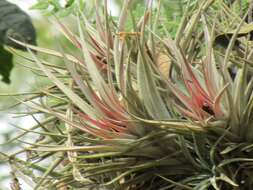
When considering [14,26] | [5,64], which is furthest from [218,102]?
[5,64]

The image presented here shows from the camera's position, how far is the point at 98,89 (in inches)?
33.4

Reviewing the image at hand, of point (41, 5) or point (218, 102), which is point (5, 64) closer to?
point (41, 5)

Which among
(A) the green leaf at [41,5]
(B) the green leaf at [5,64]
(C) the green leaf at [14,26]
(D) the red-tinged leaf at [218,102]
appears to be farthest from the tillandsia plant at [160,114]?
(A) the green leaf at [41,5]

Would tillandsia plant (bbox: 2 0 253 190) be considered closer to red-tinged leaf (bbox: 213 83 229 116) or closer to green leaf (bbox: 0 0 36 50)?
red-tinged leaf (bbox: 213 83 229 116)

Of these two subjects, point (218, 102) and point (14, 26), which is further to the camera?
point (14, 26)

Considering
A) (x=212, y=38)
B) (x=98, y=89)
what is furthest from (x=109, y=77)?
(x=212, y=38)

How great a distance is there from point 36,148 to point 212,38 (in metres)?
0.26

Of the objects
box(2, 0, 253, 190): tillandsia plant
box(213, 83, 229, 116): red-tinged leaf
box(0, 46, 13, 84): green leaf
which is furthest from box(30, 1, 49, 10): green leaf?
box(213, 83, 229, 116): red-tinged leaf

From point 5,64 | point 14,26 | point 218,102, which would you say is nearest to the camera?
point 218,102

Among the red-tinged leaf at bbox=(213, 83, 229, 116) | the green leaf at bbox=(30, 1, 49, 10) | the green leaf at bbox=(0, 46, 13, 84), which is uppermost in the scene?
the red-tinged leaf at bbox=(213, 83, 229, 116)

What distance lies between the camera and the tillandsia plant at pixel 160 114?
0.80 meters

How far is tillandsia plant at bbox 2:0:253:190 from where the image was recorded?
2.62 ft

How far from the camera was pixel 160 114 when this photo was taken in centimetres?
82

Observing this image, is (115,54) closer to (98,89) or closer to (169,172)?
(98,89)
